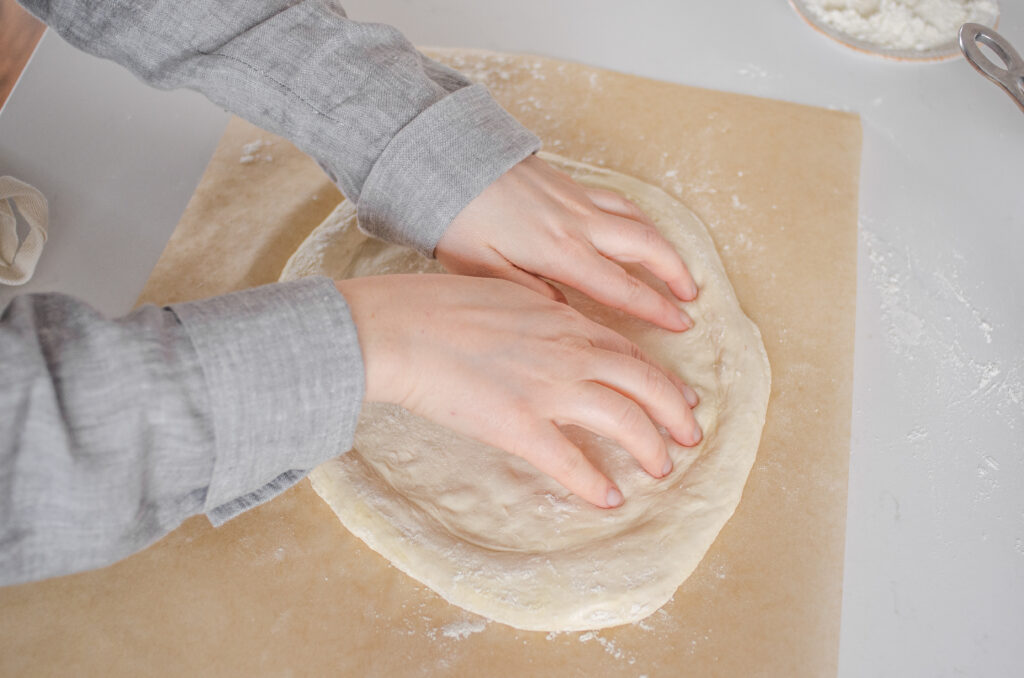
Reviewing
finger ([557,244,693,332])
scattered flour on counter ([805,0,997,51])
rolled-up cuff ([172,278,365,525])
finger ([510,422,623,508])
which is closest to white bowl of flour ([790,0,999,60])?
scattered flour on counter ([805,0,997,51])

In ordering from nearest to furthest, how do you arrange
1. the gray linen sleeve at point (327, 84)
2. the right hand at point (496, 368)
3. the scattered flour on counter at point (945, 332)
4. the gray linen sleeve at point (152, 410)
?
the gray linen sleeve at point (152, 410) → the right hand at point (496, 368) → the gray linen sleeve at point (327, 84) → the scattered flour on counter at point (945, 332)

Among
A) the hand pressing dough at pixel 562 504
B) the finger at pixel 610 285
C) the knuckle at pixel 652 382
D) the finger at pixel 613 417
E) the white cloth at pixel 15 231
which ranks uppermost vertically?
the finger at pixel 610 285

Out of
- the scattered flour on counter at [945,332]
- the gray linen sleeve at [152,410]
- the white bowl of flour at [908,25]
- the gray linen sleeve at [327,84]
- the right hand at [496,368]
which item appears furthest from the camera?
the white bowl of flour at [908,25]

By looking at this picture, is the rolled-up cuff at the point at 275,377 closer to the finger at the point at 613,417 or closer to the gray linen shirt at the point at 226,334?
the gray linen shirt at the point at 226,334

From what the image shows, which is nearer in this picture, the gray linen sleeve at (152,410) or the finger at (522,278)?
the gray linen sleeve at (152,410)

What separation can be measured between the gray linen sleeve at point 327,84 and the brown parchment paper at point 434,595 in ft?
0.94

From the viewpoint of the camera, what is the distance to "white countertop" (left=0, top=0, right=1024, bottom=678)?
102cm

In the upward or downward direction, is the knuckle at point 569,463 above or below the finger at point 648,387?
below

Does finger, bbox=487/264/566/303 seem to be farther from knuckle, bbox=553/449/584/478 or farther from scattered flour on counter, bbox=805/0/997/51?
scattered flour on counter, bbox=805/0/997/51

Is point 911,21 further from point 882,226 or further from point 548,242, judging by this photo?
point 548,242

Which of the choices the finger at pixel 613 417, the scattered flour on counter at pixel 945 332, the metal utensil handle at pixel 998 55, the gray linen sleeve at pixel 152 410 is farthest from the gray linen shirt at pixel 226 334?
the metal utensil handle at pixel 998 55

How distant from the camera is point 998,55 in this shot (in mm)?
1281

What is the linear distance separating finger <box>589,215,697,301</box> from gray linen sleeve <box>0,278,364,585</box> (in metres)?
0.40

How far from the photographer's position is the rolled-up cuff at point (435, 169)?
99cm
